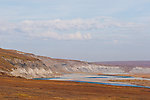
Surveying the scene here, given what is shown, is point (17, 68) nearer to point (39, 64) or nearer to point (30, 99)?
point (39, 64)

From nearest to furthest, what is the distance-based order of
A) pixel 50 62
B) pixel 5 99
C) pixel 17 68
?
pixel 5 99 < pixel 17 68 < pixel 50 62

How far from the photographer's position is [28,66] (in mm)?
121312

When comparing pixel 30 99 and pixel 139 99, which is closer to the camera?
pixel 30 99

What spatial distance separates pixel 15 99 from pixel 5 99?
1099 millimetres

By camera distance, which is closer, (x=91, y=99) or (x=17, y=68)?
(x=91, y=99)

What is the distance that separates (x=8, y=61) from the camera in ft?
360

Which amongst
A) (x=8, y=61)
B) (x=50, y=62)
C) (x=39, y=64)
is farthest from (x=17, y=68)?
(x=50, y=62)

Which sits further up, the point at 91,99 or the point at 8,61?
the point at 8,61

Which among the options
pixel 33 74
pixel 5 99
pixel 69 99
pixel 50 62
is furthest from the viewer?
pixel 50 62

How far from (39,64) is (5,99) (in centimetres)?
11281

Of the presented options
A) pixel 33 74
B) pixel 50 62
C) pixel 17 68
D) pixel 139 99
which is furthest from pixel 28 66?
pixel 139 99

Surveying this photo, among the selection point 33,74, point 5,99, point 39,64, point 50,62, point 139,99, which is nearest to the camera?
point 5,99

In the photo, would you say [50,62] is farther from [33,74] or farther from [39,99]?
[39,99]

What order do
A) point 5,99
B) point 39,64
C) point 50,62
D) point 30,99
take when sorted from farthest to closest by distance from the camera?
point 50,62
point 39,64
point 30,99
point 5,99
